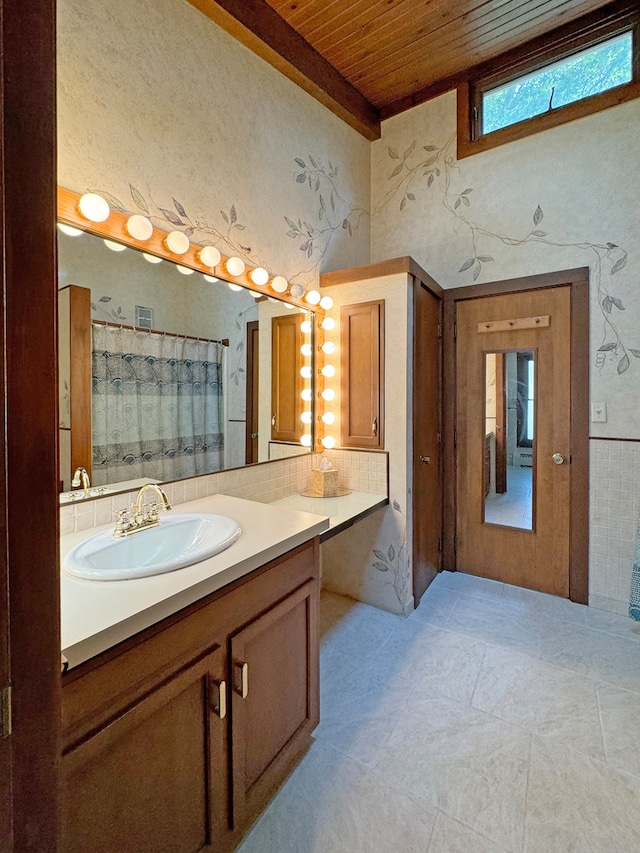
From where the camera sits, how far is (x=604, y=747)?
144 cm

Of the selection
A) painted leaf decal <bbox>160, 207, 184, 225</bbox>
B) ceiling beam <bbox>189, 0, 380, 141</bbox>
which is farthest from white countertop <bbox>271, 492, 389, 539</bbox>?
ceiling beam <bbox>189, 0, 380, 141</bbox>

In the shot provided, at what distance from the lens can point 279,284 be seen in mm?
2078

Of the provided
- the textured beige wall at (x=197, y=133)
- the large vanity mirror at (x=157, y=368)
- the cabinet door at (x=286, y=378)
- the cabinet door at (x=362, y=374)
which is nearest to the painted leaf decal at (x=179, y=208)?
the textured beige wall at (x=197, y=133)

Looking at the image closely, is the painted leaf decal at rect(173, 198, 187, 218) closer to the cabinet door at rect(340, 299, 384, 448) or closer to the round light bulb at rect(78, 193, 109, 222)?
the round light bulb at rect(78, 193, 109, 222)

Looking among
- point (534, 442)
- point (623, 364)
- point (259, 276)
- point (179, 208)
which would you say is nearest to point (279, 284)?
point (259, 276)

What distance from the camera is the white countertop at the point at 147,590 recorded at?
29.1 inches

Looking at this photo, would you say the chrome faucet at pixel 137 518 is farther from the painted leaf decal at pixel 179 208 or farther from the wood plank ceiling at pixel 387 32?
the wood plank ceiling at pixel 387 32

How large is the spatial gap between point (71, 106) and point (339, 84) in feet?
6.32

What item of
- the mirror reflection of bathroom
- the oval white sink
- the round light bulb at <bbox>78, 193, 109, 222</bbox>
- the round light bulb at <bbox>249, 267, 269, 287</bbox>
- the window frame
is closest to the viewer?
the oval white sink

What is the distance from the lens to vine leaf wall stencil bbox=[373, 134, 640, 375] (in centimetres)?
224

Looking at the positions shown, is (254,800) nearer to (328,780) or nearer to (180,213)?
(328,780)

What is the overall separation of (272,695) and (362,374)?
1663mm

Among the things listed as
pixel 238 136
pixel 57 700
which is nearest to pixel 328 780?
pixel 57 700

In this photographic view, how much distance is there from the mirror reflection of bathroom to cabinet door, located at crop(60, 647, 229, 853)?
222 centimetres
